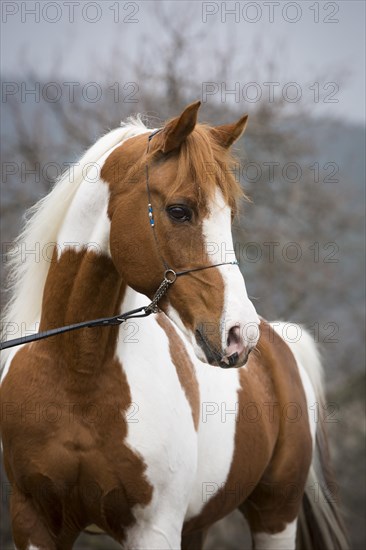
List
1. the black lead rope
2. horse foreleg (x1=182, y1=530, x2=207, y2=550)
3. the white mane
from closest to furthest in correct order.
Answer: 1. the black lead rope
2. the white mane
3. horse foreleg (x1=182, y1=530, x2=207, y2=550)

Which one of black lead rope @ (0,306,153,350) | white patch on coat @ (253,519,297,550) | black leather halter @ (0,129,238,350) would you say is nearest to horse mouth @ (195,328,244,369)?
black leather halter @ (0,129,238,350)

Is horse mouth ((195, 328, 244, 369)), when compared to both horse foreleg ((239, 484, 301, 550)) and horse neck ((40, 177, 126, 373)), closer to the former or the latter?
horse neck ((40, 177, 126, 373))

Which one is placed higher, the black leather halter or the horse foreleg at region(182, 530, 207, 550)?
the black leather halter

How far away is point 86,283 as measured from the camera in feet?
11.9

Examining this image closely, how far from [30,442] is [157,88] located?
6.23 metres

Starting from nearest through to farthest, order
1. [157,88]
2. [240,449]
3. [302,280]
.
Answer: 1. [240,449]
2. [157,88]
3. [302,280]

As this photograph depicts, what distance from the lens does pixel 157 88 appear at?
9195 millimetres

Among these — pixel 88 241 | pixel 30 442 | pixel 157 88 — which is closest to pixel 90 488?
pixel 30 442

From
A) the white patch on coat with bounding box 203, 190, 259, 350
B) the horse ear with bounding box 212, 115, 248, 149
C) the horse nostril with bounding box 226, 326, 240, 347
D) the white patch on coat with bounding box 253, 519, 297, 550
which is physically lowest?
the white patch on coat with bounding box 253, 519, 297, 550

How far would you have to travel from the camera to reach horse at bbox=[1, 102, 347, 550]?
3.27 m

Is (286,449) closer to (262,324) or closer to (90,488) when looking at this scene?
(262,324)

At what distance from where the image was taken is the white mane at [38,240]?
12.3 ft

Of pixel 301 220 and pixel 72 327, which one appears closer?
pixel 72 327

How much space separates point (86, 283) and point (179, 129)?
80 cm
